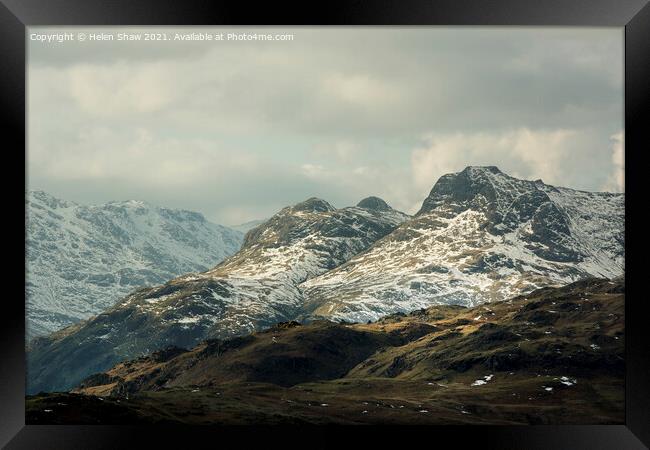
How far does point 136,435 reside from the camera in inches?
1946

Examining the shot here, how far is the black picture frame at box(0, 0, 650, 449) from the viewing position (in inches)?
1852
